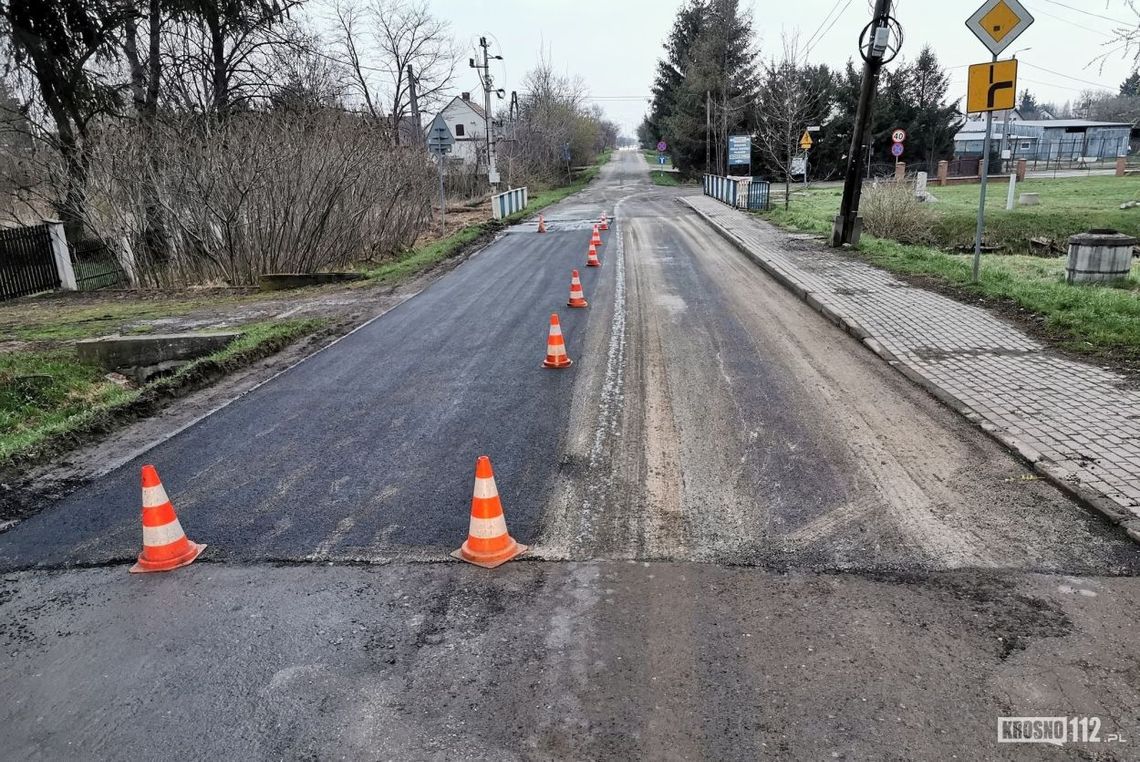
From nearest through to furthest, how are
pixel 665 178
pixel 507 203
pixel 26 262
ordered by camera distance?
pixel 26 262 < pixel 507 203 < pixel 665 178

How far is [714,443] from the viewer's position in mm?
5781

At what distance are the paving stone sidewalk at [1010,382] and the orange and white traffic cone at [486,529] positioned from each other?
3.61 metres

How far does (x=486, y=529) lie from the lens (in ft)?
13.7

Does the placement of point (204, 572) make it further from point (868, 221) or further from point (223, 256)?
point (868, 221)

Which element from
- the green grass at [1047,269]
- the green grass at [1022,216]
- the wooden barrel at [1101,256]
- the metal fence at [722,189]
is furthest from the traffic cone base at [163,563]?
the metal fence at [722,189]

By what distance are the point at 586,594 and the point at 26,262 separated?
56.5ft

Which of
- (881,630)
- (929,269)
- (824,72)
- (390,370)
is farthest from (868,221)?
(824,72)

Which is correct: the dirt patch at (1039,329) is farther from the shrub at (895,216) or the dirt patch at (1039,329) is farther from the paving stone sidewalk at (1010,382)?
the shrub at (895,216)

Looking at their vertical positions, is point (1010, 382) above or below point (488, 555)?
above

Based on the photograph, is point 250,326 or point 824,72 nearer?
point 250,326

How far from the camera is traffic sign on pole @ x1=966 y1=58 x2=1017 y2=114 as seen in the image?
9.51 meters

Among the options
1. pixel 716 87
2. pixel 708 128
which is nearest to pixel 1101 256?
pixel 708 128

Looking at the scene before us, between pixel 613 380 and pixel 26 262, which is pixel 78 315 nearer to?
pixel 26 262

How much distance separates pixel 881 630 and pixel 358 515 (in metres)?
3.22
